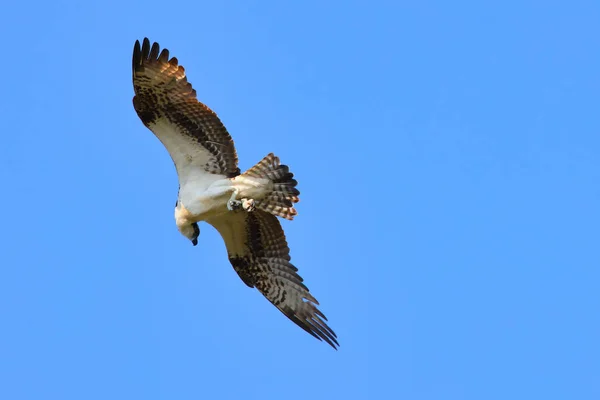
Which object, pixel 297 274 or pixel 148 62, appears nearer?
pixel 148 62

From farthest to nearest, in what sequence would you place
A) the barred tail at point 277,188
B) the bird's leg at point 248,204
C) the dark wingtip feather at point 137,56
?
the bird's leg at point 248,204
the barred tail at point 277,188
the dark wingtip feather at point 137,56

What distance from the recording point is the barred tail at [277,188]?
14.5 m

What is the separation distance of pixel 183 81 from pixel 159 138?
33.9 inches

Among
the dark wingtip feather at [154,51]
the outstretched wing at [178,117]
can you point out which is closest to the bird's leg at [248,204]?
the outstretched wing at [178,117]

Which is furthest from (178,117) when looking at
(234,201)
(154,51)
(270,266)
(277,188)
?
(270,266)

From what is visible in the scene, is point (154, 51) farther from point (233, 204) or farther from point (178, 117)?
point (233, 204)

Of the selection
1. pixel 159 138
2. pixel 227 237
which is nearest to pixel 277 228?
pixel 227 237

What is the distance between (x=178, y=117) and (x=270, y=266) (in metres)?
2.55

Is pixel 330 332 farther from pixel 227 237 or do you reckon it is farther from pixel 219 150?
pixel 219 150

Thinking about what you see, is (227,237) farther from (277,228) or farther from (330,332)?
(330,332)

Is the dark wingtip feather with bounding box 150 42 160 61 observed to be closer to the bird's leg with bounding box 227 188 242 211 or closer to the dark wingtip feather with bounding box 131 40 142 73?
the dark wingtip feather with bounding box 131 40 142 73

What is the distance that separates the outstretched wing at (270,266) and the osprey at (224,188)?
0.04ft

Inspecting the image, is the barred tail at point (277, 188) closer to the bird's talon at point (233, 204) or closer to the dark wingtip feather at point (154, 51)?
the bird's talon at point (233, 204)

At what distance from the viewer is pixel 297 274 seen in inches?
615
